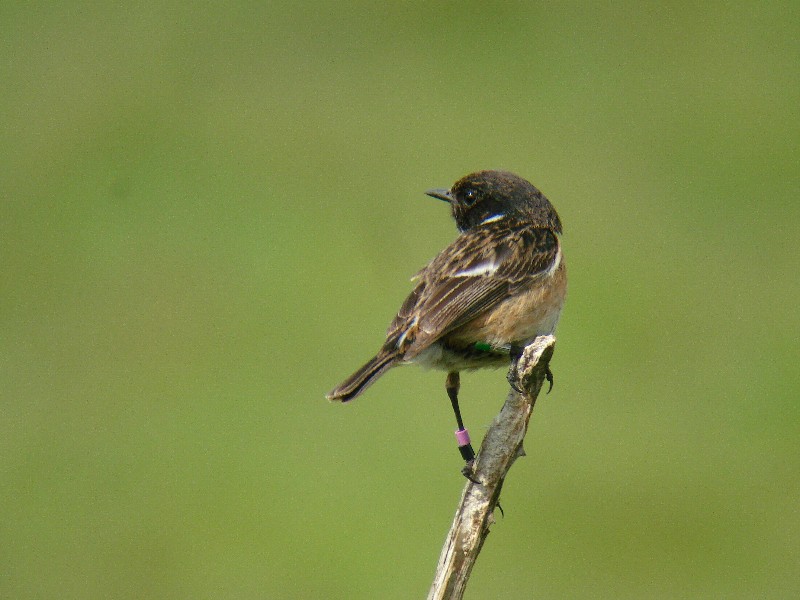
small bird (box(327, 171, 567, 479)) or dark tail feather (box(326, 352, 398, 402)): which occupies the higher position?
small bird (box(327, 171, 567, 479))

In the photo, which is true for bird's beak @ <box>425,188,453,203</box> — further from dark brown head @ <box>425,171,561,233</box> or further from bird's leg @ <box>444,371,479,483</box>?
bird's leg @ <box>444,371,479,483</box>

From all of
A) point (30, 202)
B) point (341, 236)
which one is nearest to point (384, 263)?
Result: point (341, 236)

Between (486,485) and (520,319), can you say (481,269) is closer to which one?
(520,319)

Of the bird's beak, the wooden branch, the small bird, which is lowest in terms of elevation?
the wooden branch

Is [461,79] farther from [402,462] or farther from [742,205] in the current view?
→ [402,462]

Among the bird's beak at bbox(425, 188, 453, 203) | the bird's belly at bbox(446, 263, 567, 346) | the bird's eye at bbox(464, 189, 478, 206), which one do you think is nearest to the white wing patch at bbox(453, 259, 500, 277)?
the bird's belly at bbox(446, 263, 567, 346)

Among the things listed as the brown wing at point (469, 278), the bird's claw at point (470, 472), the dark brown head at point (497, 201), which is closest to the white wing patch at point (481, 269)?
the brown wing at point (469, 278)
